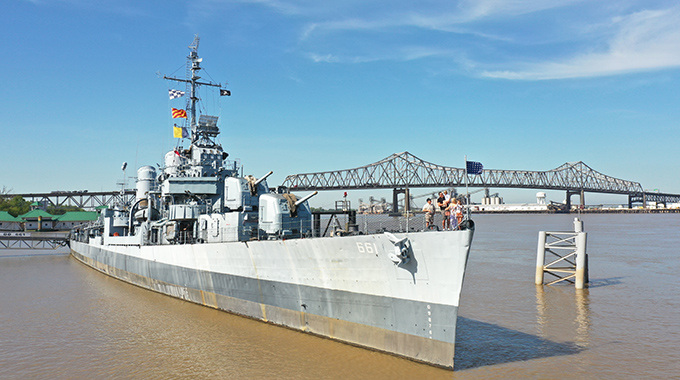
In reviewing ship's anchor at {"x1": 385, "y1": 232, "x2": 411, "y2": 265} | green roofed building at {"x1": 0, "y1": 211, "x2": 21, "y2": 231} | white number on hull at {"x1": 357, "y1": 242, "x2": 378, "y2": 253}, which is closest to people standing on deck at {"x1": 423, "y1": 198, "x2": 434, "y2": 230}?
ship's anchor at {"x1": 385, "y1": 232, "x2": 411, "y2": 265}

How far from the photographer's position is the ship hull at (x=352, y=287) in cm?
987

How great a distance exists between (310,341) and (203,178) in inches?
420

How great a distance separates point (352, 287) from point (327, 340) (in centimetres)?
193

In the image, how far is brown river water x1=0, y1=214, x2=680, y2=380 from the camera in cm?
1029

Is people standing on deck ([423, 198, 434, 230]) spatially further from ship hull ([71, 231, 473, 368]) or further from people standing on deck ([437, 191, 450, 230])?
ship hull ([71, 231, 473, 368])

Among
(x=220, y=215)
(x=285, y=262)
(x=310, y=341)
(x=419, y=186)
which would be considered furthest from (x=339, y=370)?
(x=419, y=186)

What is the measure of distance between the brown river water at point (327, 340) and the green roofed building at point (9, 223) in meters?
59.5

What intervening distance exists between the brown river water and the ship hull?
0.45 metres

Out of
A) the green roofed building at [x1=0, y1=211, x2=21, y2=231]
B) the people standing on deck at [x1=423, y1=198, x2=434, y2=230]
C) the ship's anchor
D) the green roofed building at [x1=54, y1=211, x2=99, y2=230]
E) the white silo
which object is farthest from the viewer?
the white silo

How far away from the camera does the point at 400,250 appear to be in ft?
33.0

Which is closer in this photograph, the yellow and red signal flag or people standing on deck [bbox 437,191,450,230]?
people standing on deck [bbox 437,191,450,230]

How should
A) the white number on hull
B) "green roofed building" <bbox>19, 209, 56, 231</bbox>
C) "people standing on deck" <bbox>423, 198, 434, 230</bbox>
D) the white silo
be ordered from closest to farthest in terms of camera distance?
"people standing on deck" <bbox>423, 198, 434, 230</bbox> → the white number on hull → "green roofed building" <bbox>19, 209, 56, 231</bbox> → the white silo

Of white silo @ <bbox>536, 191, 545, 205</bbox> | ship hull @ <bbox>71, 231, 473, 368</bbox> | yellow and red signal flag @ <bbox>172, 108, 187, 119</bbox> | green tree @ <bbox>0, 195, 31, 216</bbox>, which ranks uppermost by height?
yellow and red signal flag @ <bbox>172, 108, 187, 119</bbox>

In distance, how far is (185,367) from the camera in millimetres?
10805
